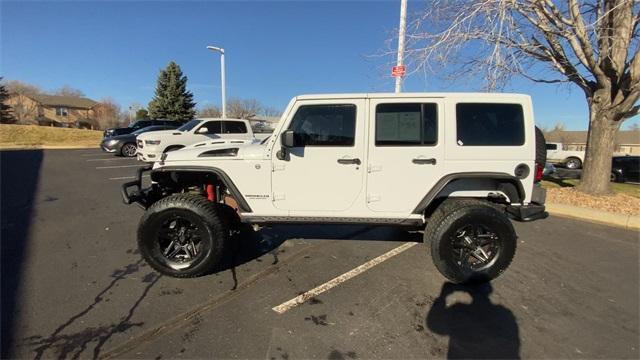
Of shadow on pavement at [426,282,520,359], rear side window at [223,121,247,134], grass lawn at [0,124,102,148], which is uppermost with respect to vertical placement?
grass lawn at [0,124,102,148]

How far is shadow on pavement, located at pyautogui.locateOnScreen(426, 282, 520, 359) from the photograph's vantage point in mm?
2604

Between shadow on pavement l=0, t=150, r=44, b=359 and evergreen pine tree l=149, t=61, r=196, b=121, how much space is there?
33645mm

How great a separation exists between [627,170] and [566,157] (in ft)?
21.0

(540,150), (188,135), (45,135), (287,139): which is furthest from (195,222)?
(45,135)

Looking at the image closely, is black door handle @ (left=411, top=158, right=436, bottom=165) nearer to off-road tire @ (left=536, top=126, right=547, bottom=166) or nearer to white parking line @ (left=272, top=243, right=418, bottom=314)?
off-road tire @ (left=536, top=126, right=547, bottom=166)

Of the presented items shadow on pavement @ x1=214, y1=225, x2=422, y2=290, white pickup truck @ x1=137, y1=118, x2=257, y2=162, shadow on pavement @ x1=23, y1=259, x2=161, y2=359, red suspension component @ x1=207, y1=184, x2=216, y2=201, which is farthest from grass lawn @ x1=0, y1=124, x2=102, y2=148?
shadow on pavement @ x1=23, y1=259, x2=161, y2=359

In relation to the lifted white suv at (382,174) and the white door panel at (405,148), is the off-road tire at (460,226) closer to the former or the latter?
the lifted white suv at (382,174)

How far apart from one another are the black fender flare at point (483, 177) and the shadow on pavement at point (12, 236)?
12.8ft

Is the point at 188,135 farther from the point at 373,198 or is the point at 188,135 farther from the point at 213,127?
the point at 373,198

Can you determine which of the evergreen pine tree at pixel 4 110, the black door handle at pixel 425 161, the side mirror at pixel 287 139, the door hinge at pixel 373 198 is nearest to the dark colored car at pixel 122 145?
the side mirror at pixel 287 139

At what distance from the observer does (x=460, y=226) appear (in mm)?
3604

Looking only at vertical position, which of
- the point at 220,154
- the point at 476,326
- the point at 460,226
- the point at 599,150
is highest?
the point at 599,150

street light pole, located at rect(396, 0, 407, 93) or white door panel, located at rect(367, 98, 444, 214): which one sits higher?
street light pole, located at rect(396, 0, 407, 93)

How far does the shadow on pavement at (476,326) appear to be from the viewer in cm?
260
